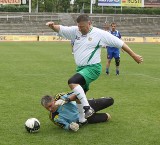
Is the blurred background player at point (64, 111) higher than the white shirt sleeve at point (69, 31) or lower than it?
lower

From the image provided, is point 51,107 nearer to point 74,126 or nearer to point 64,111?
point 64,111

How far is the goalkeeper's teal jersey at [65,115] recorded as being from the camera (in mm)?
6984

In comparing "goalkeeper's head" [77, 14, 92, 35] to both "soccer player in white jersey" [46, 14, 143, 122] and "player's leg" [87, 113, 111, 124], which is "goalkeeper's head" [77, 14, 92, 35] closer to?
"soccer player in white jersey" [46, 14, 143, 122]

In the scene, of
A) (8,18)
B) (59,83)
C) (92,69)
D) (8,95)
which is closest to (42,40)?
(8,18)

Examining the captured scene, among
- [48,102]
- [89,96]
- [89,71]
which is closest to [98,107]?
[89,71]

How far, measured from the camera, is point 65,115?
278 inches

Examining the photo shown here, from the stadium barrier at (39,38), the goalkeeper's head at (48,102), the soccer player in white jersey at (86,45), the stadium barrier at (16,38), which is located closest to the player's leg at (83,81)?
the soccer player in white jersey at (86,45)

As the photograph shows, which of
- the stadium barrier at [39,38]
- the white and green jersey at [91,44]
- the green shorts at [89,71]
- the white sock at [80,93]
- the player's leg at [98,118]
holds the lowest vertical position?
the stadium barrier at [39,38]

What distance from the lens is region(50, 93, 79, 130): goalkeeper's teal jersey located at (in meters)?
6.98

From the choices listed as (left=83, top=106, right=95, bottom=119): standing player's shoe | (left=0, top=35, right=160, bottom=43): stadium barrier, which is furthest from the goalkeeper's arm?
(left=0, top=35, right=160, bottom=43): stadium barrier

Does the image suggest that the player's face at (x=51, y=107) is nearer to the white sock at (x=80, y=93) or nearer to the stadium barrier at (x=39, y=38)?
the white sock at (x=80, y=93)

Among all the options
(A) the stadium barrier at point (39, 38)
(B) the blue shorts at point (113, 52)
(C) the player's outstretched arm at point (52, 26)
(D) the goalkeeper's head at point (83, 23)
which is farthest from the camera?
(A) the stadium barrier at point (39, 38)

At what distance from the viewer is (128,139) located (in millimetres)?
6520

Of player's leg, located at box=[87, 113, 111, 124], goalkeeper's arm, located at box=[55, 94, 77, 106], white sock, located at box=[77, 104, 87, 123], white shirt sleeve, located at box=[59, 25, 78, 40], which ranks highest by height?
white shirt sleeve, located at box=[59, 25, 78, 40]
